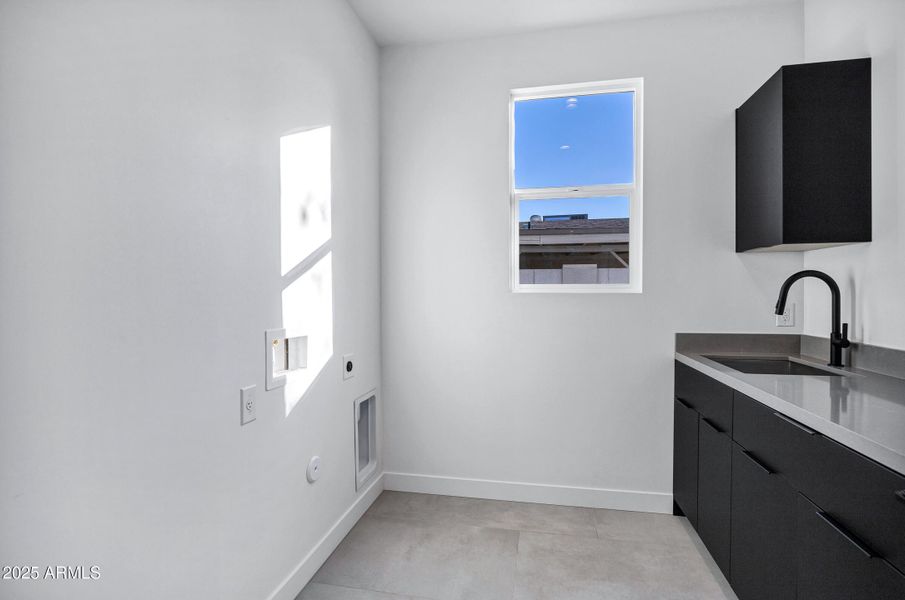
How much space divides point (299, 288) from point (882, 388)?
2241 millimetres

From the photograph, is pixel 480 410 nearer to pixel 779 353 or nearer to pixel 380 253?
pixel 380 253

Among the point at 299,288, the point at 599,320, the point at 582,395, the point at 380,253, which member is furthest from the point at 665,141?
the point at 299,288

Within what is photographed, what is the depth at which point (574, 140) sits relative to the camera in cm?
281

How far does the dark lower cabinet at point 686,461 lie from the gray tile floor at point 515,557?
0.48ft

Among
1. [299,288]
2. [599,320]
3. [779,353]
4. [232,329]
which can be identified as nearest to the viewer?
[232,329]

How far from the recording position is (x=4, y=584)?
0.91 metres

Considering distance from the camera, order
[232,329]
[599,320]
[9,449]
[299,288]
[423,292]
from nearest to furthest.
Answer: [9,449]
[232,329]
[299,288]
[599,320]
[423,292]

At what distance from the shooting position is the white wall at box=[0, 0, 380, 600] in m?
0.95

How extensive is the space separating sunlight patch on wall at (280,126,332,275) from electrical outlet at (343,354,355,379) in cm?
65

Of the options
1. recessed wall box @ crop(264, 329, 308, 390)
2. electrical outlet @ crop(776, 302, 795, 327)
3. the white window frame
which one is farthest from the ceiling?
recessed wall box @ crop(264, 329, 308, 390)

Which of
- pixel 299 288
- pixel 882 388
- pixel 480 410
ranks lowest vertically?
pixel 480 410

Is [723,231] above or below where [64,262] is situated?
above

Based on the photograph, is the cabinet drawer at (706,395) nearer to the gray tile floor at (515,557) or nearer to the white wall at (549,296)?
the white wall at (549,296)

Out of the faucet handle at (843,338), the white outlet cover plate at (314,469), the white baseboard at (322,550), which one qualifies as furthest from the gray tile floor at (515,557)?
the faucet handle at (843,338)
